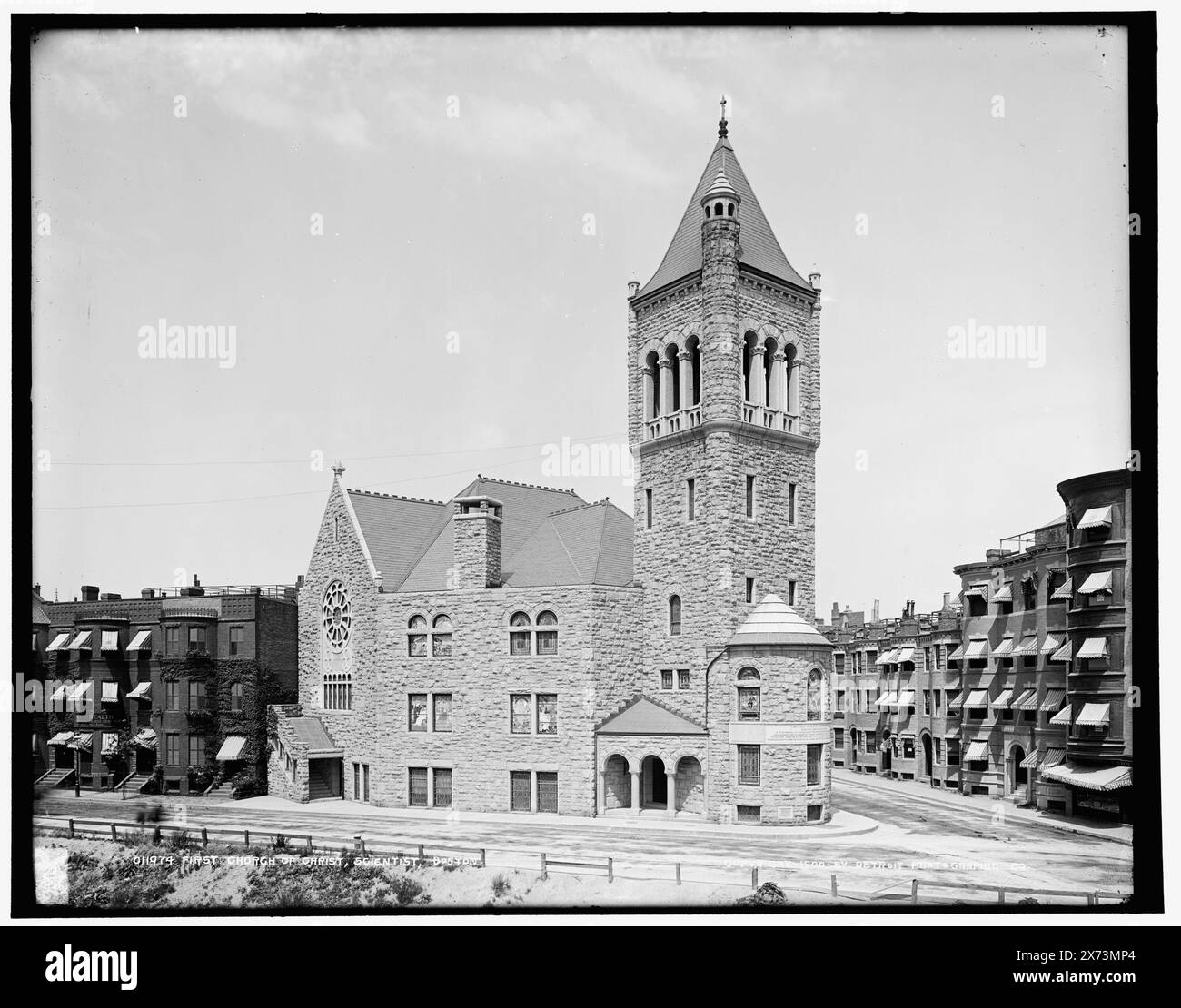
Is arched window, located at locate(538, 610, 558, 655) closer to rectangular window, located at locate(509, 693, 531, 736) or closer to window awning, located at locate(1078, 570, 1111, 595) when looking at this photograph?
rectangular window, located at locate(509, 693, 531, 736)

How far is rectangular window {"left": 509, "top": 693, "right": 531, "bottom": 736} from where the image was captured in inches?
1554

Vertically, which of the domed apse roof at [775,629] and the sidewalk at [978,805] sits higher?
the domed apse roof at [775,629]

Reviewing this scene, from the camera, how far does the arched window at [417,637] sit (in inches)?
1638

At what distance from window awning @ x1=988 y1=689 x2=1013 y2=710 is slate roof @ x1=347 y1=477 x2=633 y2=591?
56.3ft

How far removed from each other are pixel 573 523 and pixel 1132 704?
21273 millimetres

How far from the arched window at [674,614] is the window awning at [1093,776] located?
13.7 metres

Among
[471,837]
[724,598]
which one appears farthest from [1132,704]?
[471,837]

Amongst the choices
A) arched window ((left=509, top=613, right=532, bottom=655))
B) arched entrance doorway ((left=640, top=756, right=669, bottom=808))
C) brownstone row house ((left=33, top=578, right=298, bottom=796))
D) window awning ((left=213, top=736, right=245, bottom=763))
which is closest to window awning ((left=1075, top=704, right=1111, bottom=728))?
arched entrance doorway ((left=640, top=756, right=669, bottom=808))

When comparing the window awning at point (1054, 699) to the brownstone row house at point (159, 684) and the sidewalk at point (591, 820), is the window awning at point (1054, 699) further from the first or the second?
the brownstone row house at point (159, 684)

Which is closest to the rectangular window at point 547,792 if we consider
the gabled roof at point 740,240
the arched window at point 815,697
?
the arched window at point 815,697

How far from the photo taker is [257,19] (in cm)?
2777

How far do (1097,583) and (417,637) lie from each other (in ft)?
77.6

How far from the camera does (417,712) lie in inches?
1630
